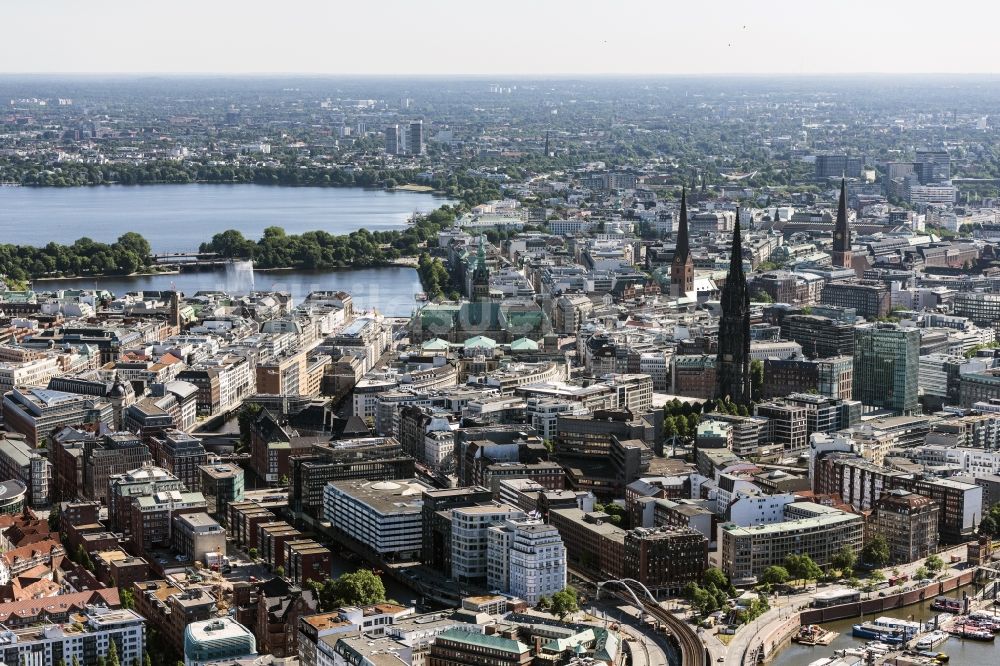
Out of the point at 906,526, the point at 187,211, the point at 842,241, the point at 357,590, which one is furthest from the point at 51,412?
the point at 187,211

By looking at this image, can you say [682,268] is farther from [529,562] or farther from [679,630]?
[679,630]

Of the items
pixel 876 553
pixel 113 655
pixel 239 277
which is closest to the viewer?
pixel 113 655

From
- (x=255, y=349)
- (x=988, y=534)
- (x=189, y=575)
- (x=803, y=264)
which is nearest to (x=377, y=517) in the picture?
(x=189, y=575)

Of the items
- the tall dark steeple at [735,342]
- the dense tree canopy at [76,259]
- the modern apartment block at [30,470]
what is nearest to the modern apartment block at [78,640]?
the modern apartment block at [30,470]

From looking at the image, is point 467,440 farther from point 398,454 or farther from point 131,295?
point 131,295

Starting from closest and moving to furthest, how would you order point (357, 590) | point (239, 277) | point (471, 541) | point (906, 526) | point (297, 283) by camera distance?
point (357, 590) → point (471, 541) → point (906, 526) → point (239, 277) → point (297, 283)
